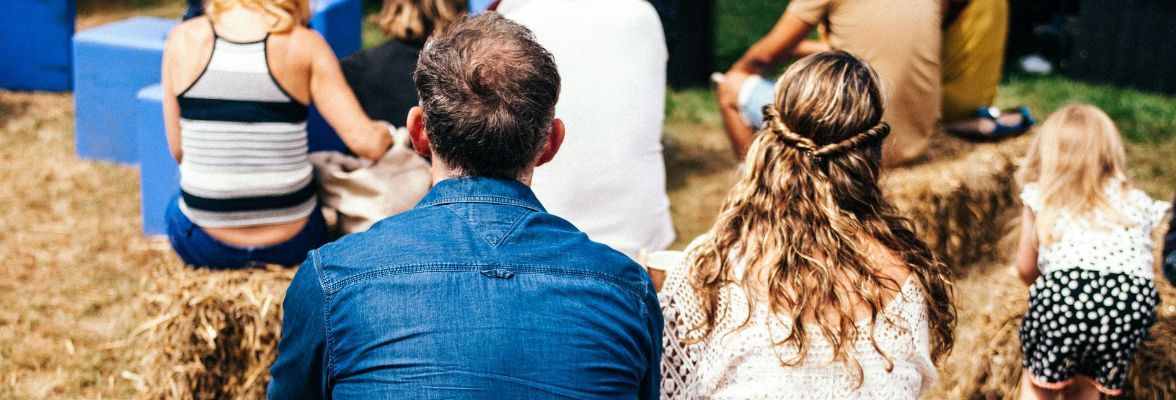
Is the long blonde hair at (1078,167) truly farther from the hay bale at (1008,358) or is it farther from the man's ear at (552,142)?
the man's ear at (552,142)

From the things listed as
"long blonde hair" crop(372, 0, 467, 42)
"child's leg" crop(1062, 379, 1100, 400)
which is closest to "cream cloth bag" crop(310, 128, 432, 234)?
"long blonde hair" crop(372, 0, 467, 42)

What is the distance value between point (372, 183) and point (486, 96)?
161 cm

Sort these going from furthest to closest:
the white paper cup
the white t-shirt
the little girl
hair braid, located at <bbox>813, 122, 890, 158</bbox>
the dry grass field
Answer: the dry grass field < the little girl < the white t-shirt < the white paper cup < hair braid, located at <bbox>813, 122, 890, 158</bbox>

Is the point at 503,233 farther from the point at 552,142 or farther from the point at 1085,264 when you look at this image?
the point at 1085,264

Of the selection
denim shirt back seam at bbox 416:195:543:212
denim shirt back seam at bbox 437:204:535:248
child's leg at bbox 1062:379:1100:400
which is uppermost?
denim shirt back seam at bbox 416:195:543:212

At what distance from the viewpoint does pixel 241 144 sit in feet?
9.94

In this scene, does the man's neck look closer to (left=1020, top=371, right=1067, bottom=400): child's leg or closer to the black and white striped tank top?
the black and white striped tank top

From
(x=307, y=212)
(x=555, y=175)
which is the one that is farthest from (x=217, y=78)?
(x=555, y=175)

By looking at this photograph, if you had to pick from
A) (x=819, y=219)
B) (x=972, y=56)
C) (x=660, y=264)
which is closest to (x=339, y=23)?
(x=972, y=56)

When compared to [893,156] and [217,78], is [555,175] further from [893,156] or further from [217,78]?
[893,156]

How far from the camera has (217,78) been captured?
2953 mm

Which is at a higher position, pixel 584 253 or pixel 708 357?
pixel 584 253

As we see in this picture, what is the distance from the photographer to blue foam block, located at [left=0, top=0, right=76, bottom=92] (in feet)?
20.5

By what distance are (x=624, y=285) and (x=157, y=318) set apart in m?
1.95
